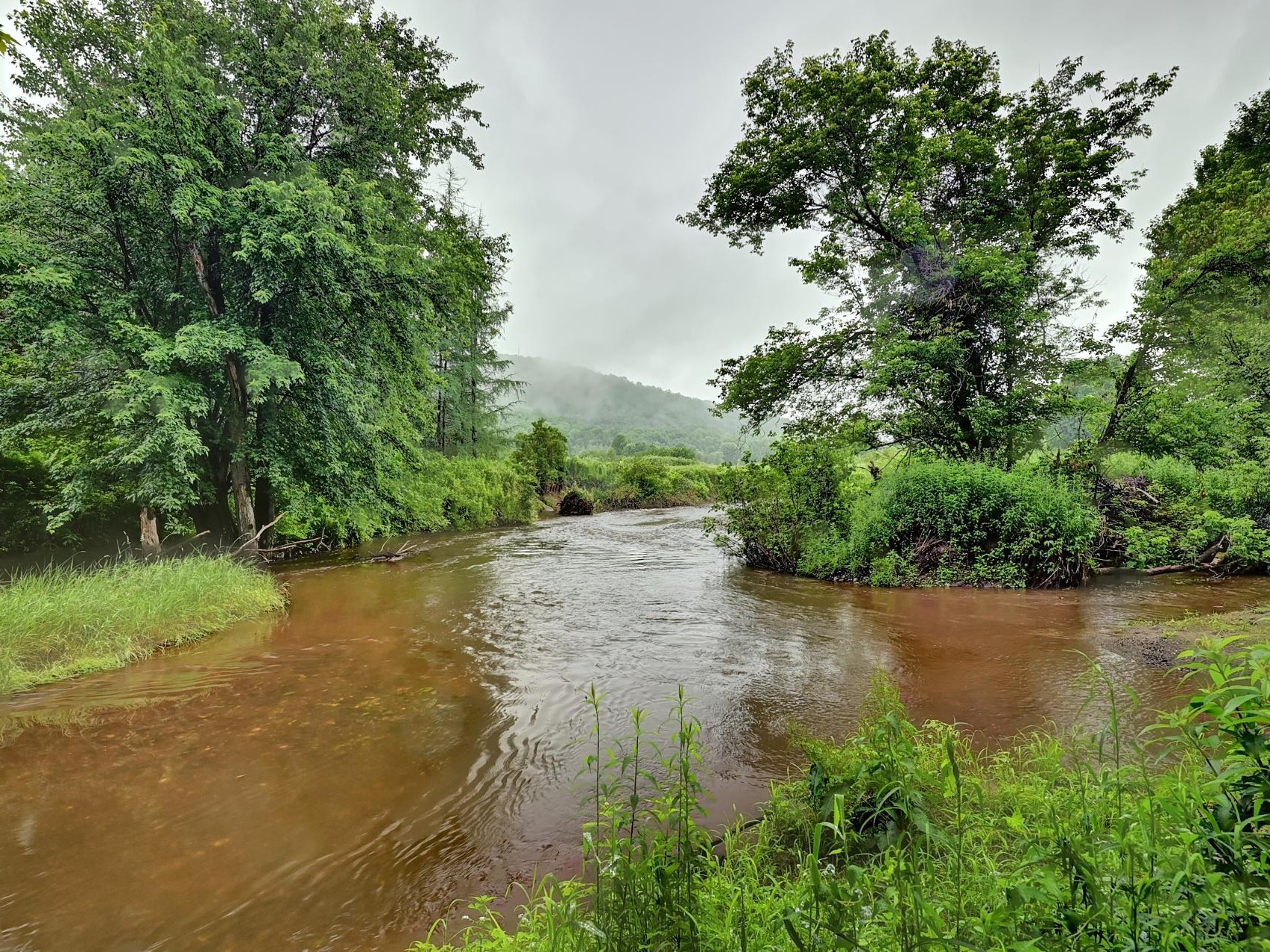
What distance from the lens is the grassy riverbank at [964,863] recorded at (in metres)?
1.36

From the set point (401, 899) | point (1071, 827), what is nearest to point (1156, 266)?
point (1071, 827)

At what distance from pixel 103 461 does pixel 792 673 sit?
12472 millimetres

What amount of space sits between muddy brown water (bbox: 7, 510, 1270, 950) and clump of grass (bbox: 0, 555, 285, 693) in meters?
0.36

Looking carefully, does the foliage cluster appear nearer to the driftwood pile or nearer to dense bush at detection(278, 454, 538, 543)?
the driftwood pile

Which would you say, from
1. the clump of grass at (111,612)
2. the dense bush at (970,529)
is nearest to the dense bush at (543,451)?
the clump of grass at (111,612)

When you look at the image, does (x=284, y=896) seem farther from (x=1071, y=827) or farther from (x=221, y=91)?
(x=221, y=91)

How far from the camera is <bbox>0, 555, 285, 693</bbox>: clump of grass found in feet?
19.1

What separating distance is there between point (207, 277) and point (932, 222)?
1717 centimetres

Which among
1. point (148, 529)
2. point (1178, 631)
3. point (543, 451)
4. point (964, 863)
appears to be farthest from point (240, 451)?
point (543, 451)

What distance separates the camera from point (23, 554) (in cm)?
1073

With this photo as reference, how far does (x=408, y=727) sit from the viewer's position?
5.00 m

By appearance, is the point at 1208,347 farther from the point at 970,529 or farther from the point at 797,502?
the point at 797,502

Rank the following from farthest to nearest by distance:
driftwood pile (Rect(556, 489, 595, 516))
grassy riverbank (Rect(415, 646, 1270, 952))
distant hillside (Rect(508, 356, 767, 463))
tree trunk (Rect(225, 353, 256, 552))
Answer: distant hillside (Rect(508, 356, 767, 463))
driftwood pile (Rect(556, 489, 595, 516))
tree trunk (Rect(225, 353, 256, 552))
grassy riverbank (Rect(415, 646, 1270, 952))

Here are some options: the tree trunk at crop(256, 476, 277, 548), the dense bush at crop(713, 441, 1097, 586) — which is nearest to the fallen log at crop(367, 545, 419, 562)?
the tree trunk at crop(256, 476, 277, 548)
